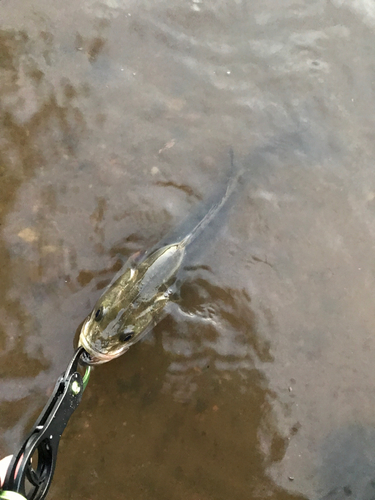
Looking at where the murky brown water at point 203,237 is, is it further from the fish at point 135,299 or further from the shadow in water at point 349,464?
the fish at point 135,299

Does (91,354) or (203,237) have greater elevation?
(203,237)

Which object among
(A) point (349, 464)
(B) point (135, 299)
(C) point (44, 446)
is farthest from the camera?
(A) point (349, 464)

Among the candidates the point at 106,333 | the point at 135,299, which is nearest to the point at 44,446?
the point at 106,333

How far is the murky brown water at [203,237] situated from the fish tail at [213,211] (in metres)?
0.13

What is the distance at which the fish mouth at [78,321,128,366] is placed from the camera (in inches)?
129

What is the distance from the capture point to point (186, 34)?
459 centimetres

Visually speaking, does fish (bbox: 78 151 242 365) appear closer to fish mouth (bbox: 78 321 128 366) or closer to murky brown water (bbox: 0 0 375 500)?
fish mouth (bbox: 78 321 128 366)

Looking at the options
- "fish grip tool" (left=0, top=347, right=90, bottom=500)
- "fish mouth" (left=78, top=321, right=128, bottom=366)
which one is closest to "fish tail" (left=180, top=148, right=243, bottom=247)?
"fish mouth" (left=78, top=321, right=128, bottom=366)

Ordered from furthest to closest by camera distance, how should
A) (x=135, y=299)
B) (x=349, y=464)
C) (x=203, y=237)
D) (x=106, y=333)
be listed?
(x=203, y=237)
(x=349, y=464)
(x=135, y=299)
(x=106, y=333)

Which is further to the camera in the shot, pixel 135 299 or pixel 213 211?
pixel 213 211

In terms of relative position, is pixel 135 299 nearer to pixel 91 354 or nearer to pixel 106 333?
pixel 106 333

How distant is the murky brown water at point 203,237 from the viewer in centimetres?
362

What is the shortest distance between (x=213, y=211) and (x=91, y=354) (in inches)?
75.1

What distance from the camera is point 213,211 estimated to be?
13.6ft
